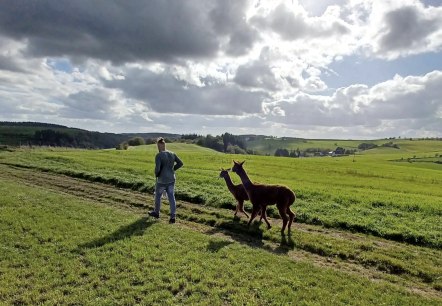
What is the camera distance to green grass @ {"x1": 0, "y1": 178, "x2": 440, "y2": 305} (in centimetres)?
731

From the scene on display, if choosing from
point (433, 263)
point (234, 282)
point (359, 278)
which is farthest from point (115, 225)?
point (433, 263)

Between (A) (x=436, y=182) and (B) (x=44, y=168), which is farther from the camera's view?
(A) (x=436, y=182)

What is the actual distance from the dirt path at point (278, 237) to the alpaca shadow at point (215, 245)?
83cm

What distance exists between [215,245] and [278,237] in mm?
2666

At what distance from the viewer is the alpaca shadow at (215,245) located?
33.4 feet

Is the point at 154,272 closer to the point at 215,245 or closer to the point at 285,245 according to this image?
the point at 215,245

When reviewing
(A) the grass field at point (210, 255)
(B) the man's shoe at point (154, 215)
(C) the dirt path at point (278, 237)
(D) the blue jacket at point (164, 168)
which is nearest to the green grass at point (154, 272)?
(A) the grass field at point (210, 255)

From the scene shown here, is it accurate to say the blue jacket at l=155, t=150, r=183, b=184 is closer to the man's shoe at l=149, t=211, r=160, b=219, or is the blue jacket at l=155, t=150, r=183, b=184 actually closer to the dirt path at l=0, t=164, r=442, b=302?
the man's shoe at l=149, t=211, r=160, b=219

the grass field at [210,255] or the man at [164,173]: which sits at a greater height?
the man at [164,173]

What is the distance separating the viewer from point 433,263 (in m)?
10.5

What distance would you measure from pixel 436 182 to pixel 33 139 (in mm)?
162678

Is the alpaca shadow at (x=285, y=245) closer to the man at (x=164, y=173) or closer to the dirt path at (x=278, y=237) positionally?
the dirt path at (x=278, y=237)

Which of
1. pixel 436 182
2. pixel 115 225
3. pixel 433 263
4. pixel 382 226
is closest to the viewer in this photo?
pixel 433 263

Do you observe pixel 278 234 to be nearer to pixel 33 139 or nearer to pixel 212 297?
pixel 212 297
